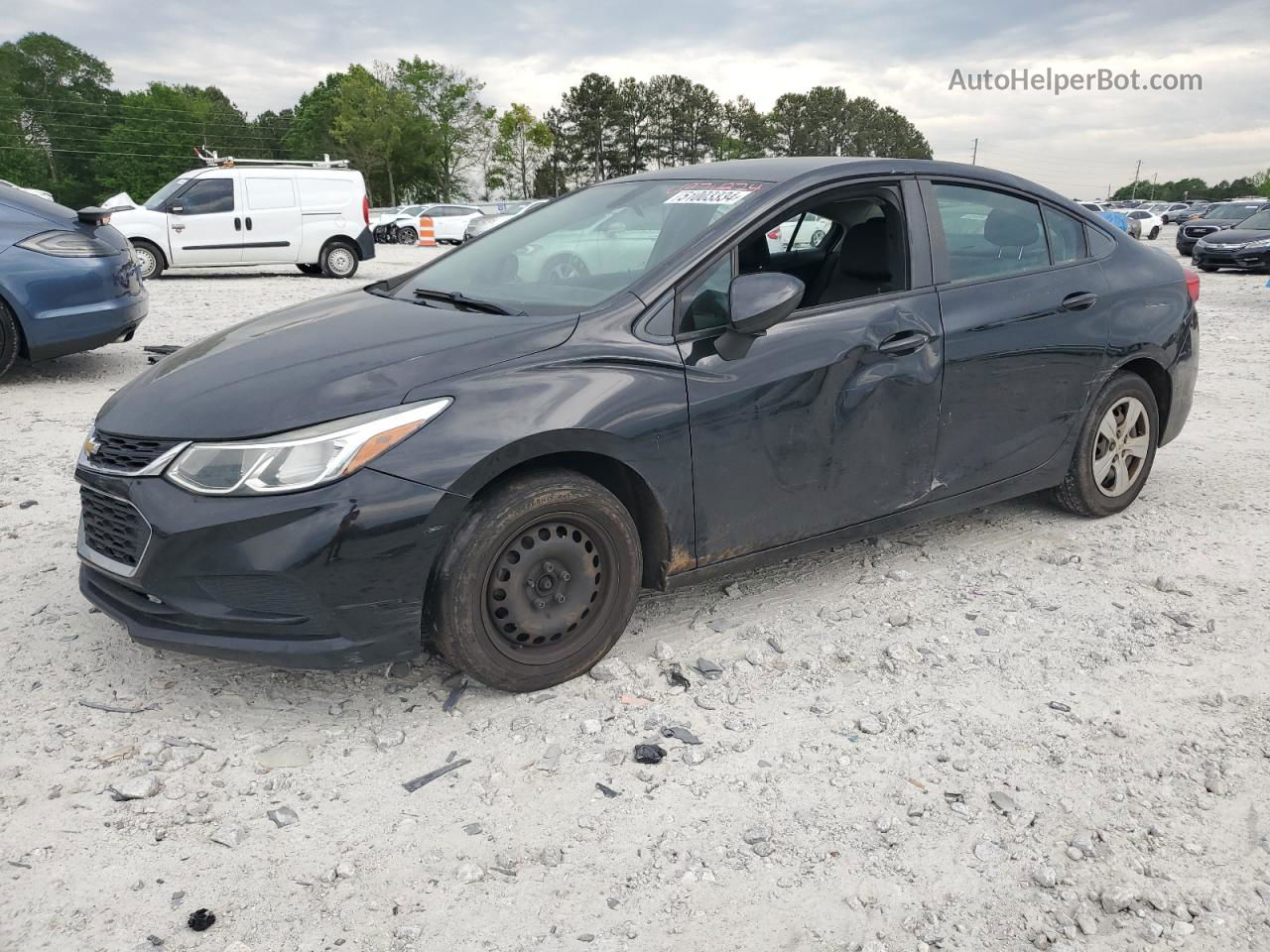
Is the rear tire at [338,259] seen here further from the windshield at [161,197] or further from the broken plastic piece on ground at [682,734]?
the broken plastic piece on ground at [682,734]

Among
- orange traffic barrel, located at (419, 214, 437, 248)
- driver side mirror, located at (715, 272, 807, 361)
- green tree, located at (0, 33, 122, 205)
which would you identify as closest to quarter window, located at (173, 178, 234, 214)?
driver side mirror, located at (715, 272, 807, 361)

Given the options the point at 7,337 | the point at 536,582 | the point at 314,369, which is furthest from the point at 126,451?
the point at 7,337

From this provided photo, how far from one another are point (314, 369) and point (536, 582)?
3.02 ft

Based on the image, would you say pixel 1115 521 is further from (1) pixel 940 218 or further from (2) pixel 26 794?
(2) pixel 26 794

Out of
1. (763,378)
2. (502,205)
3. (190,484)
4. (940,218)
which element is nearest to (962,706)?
(763,378)

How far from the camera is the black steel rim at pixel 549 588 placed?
3.06m

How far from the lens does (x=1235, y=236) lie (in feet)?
72.0

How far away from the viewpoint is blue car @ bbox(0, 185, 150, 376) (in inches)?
277

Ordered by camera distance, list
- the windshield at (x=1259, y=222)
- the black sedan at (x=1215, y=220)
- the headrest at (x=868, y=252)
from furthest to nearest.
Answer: the black sedan at (x=1215, y=220) → the windshield at (x=1259, y=222) → the headrest at (x=868, y=252)

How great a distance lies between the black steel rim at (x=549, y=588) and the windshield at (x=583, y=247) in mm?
735

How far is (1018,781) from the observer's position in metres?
2.78

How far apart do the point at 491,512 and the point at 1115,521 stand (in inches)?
129

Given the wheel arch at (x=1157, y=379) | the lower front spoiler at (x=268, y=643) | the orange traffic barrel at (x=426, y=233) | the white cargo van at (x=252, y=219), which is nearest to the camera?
the lower front spoiler at (x=268, y=643)

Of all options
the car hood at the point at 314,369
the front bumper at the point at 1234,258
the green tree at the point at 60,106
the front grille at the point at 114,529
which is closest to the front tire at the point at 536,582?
the car hood at the point at 314,369
